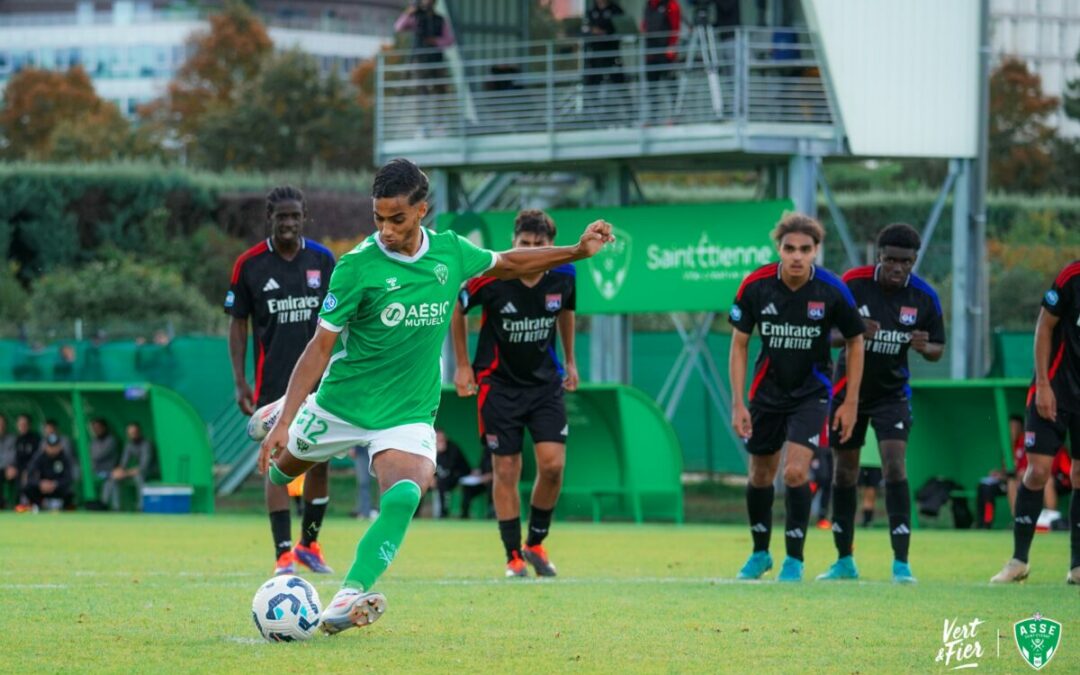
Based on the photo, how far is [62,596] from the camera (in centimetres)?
1034

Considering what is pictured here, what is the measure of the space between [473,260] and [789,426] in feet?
11.6

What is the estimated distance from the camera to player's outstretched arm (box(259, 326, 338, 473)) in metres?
8.73

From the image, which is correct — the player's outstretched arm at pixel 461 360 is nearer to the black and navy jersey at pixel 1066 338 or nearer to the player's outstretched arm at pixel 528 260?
the player's outstretched arm at pixel 528 260

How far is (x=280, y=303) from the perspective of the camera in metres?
12.7

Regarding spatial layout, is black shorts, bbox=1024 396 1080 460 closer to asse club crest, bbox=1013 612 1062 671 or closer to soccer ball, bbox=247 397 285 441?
asse club crest, bbox=1013 612 1062 671

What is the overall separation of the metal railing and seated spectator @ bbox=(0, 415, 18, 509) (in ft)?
26.5

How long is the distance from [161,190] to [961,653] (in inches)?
2188

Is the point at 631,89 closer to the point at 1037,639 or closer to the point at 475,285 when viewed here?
the point at 475,285

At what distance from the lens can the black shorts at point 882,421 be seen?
12.6 metres

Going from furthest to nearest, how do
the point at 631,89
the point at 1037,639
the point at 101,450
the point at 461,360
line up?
the point at 631,89, the point at 101,450, the point at 461,360, the point at 1037,639

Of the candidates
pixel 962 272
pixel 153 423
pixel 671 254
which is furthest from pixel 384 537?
pixel 962 272

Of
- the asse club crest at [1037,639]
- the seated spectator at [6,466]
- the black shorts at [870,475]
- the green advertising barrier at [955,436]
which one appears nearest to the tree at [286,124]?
the seated spectator at [6,466]

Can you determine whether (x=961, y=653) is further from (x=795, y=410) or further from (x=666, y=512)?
(x=666, y=512)

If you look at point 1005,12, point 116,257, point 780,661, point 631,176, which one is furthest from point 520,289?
point 1005,12
